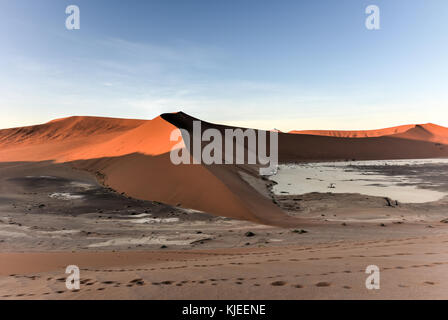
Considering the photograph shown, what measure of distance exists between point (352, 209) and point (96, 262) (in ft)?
36.1

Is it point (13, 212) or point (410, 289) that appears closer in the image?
point (410, 289)

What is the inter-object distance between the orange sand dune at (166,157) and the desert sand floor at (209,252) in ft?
5.52

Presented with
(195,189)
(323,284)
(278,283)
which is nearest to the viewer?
(323,284)

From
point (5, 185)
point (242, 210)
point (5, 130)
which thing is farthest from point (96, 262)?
point (5, 130)

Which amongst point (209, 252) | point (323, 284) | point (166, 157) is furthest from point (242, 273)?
point (166, 157)

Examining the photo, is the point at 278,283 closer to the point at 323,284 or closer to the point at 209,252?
the point at 323,284

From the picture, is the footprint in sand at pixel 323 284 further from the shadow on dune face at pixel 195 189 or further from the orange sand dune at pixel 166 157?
the orange sand dune at pixel 166 157

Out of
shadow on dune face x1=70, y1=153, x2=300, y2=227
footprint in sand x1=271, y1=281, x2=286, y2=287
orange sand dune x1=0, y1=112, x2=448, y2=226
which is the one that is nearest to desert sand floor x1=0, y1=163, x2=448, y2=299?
footprint in sand x1=271, y1=281, x2=286, y2=287

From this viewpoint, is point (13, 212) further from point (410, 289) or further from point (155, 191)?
point (410, 289)

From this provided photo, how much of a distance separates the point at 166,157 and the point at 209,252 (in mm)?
13167

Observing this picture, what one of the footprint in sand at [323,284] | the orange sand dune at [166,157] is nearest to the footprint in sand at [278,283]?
the footprint in sand at [323,284]

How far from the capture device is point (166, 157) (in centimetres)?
1938

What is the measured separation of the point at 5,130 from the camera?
67.1 m

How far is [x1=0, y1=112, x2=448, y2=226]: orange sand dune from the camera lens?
1402cm
